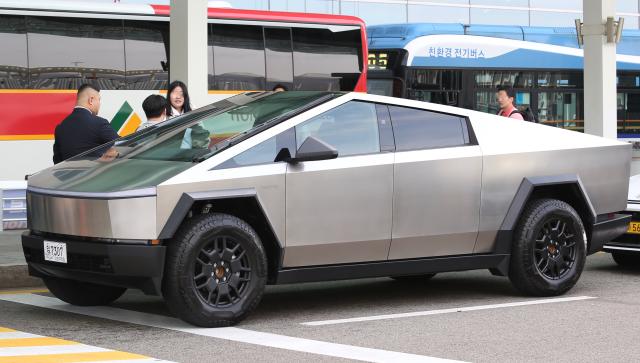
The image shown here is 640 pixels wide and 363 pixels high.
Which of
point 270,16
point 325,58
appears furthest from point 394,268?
point 325,58

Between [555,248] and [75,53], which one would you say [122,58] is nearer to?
[75,53]

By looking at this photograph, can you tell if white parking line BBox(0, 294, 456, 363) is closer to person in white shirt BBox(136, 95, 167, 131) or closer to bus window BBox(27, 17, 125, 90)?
person in white shirt BBox(136, 95, 167, 131)

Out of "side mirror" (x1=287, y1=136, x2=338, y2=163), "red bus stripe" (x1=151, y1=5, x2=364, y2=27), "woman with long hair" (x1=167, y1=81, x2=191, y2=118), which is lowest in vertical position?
"side mirror" (x1=287, y1=136, x2=338, y2=163)

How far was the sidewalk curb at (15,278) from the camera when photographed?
33.4 ft

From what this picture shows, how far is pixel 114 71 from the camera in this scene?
19750mm

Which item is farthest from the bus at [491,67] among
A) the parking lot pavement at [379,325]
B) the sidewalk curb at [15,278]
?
the parking lot pavement at [379,325]

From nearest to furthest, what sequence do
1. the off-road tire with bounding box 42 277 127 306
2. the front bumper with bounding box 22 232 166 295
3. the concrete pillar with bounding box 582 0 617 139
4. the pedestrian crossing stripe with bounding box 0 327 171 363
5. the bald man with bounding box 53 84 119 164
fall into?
the pedestrian crossing stripe with bounding box 0 327 171 363 → the front bumper with bounding box 22 232 166 295 → the off-road tire with bounding box 42 277 127 306 → the bald man with bounding box 53 84 119 164 → the concrete pillar with bounding box 582 0 617 139

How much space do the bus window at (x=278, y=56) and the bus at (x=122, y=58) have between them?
0.02 meters

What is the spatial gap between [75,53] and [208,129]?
1123 centimetres

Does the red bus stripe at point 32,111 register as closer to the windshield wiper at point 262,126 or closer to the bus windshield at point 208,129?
the bus windshield at point 208,129

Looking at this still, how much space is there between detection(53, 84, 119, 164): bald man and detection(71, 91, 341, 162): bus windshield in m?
0.86

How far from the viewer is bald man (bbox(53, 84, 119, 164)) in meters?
10.1

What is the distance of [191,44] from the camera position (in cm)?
1309

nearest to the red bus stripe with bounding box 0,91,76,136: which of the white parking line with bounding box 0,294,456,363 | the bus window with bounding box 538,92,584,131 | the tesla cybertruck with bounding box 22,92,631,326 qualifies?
the white parking line with bounding box 0,294,456,363
